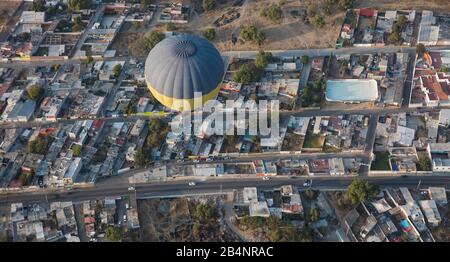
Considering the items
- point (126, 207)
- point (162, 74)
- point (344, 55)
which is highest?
point (162, 74)

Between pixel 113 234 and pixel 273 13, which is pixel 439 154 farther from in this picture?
pixel 113 234

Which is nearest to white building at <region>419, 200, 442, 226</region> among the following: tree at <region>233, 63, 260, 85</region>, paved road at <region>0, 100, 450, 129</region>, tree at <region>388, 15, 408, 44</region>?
paved road at <region>0, 100, 450, 129</region>

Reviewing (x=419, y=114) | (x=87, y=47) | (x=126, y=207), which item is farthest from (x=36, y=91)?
(x=419, y=114)

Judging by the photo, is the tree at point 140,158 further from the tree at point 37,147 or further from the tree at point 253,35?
the tree at point 253,35

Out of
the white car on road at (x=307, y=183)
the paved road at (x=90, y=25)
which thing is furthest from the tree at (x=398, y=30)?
the paved road at (x=90, y=25)

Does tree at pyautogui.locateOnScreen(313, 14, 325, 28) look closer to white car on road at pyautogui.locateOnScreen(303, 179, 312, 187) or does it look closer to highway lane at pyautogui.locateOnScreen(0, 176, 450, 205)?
highway lane at pyautogui.locateOnScreen(0, 176, 450, 205)

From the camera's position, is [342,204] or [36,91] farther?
[36,91]

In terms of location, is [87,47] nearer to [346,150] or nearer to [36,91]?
[36,91]
